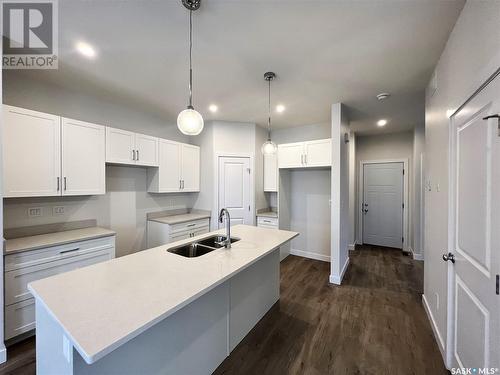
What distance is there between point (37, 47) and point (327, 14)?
8.44ft

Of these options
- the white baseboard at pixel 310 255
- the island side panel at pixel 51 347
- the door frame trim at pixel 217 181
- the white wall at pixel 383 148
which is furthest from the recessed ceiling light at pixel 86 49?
the white wall at pixel 383 148

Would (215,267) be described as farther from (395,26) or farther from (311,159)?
(311,159)

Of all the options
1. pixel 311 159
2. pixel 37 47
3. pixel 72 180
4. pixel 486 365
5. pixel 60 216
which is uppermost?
pixel 37 47

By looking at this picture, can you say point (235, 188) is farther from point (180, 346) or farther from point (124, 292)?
point (124, 292)

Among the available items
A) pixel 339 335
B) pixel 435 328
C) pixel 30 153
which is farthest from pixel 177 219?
pixel 435 328

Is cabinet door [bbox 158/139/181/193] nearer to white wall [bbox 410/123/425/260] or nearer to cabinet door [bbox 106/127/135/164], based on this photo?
cabinet door [bbox 106/127/135/164]

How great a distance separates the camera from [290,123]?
424cm

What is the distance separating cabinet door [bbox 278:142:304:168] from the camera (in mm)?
3805

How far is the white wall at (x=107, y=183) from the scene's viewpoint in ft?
7.68

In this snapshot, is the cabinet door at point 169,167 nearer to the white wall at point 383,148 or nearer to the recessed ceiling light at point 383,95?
the recessed ceiling light at point 383,95

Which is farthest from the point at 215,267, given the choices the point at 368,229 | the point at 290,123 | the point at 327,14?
the point at 368,229

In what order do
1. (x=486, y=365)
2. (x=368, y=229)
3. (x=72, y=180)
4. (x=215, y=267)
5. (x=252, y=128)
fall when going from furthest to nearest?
(x=368, y=229) → (x=252, y=128) → (x=72, y=180) → (x=215, y=267) → (x=486, y=365)

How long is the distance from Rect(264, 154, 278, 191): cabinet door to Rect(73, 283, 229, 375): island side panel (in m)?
2.78

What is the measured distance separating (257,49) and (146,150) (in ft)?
7.56
